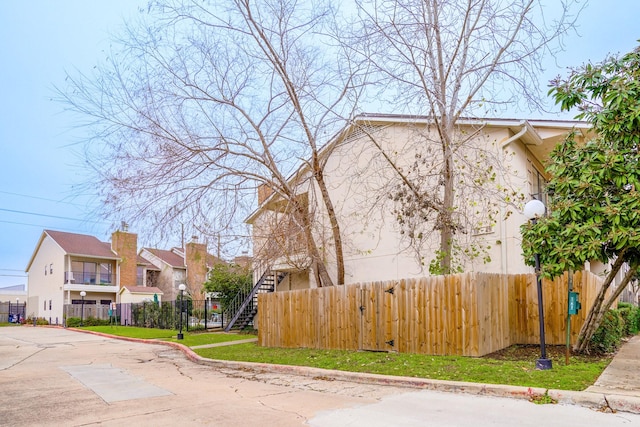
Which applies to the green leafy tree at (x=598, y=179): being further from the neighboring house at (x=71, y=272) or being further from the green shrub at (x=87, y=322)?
the neighboring house at (x=71, y=272)

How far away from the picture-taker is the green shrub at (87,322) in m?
37.8

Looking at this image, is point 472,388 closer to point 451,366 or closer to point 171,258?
point 451,366

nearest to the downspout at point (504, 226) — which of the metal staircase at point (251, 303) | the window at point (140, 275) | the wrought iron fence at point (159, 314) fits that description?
the metal staircase at point (251, 303)

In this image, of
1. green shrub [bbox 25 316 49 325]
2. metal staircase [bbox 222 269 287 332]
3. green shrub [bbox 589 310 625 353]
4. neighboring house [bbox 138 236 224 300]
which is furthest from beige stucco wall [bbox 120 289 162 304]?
green shrub [bbox 589 310 625 353]

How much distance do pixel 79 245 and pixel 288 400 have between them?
4180 centimetres

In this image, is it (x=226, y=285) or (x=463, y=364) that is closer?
(x=463, y=364)

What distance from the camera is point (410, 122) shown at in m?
14.4

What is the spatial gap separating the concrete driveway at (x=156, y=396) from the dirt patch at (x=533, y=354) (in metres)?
3.81

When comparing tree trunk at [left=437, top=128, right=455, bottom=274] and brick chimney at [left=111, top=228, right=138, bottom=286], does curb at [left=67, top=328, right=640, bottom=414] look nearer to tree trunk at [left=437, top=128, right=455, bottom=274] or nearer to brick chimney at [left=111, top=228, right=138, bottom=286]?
tree trunk at [left=437, top=128, right=455, bottom=274]

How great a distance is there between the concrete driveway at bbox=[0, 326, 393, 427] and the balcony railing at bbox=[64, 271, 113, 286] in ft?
102

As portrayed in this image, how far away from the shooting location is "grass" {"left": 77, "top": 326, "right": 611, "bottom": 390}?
841cm

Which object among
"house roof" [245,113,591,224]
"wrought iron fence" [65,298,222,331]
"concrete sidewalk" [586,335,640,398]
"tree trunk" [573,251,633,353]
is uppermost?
"house roof" [245,113,591,224]

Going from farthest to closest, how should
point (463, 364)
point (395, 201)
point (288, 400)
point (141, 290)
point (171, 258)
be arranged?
1. point (171, 258)
2. point (141, 290)
3. point (395, 201)
4. point (463, 364)
5. point (288, 400)

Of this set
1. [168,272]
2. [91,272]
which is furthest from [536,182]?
[91,272]
